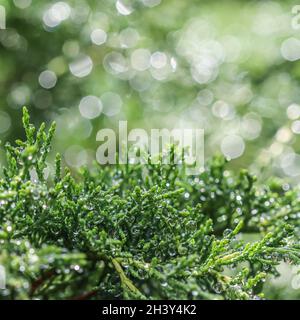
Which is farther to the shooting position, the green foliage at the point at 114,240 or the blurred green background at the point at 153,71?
the blurred green background at the point at 153,71

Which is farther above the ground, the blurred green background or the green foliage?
the blurred green background

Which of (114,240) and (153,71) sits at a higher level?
(153,71)

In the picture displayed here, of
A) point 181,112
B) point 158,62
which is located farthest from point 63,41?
point 181,112

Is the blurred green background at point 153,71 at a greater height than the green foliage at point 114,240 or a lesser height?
greater

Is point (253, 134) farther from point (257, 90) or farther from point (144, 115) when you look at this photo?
point (144, 115)

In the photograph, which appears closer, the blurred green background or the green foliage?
the green foliage

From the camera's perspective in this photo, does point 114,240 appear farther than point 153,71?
No
